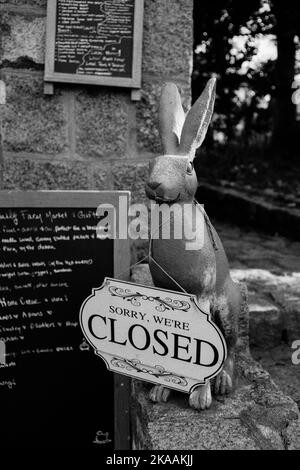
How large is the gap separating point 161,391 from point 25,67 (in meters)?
1.65

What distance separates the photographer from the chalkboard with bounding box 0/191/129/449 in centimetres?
197

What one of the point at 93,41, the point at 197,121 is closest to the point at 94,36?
the point at 93,41

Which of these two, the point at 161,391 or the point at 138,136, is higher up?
the point at 138,136

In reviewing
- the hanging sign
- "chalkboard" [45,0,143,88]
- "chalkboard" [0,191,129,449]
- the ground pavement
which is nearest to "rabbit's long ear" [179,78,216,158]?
the hanging sign

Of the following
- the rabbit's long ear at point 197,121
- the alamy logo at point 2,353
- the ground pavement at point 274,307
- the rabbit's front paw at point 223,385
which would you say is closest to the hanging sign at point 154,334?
the rabbit's front paw at point 223,385

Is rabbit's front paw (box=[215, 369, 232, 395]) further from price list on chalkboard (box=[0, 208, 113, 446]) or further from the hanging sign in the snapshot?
price list on chalkboard (box=[0, 208, 113, 446])

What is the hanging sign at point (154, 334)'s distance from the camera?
142 centimetres

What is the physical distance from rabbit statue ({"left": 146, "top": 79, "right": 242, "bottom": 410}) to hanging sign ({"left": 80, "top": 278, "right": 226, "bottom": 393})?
0.07 meters

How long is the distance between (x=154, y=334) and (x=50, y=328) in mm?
672

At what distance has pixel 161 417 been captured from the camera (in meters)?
1.51

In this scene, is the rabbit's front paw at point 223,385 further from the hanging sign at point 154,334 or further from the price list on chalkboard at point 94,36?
the price list on chalkboard at point 94,36

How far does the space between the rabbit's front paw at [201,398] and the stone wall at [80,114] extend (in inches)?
48.2

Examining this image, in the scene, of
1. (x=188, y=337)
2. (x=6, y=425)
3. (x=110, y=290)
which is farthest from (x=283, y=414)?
(x=6, y=425)
